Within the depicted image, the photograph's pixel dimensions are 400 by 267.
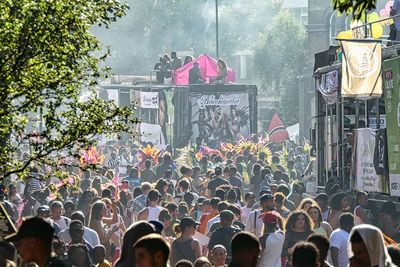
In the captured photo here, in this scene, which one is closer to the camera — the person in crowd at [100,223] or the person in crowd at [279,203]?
the person in crowd at [100,223]

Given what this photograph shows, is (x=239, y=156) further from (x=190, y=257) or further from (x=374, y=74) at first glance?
(x=190, y=257)

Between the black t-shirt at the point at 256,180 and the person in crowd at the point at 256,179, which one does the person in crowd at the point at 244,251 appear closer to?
the person in crowd at the point at 256,179

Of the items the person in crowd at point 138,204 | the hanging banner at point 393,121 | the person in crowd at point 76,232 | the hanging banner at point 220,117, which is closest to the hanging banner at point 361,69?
the hanging banner at point 393,121

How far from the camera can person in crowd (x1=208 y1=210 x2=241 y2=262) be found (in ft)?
49.3

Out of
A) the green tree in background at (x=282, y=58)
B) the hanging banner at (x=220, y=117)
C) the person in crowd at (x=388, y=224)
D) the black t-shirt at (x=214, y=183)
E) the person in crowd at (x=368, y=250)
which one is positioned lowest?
the person in crowd at (x=388, y=224)

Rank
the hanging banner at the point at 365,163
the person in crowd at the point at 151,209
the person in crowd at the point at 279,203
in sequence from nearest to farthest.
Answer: the person in crowd at the point at 151,209
the person in crowd at the point at 279,203
the hanging banner at the point at 365,163

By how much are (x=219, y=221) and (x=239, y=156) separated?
15.8m

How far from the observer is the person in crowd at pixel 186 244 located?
15.0 meters

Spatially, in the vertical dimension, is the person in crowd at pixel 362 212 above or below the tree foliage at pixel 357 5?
below

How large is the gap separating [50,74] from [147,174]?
61.6 feet

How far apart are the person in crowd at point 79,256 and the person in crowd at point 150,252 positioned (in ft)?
14.6

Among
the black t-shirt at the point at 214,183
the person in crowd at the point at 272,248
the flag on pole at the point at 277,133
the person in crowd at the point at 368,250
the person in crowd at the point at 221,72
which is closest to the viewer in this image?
the person in crowd at the point at 368,250

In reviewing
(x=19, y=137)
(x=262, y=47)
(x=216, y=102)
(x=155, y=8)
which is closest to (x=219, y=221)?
(x=19, y=137)

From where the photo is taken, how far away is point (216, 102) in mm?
39812
